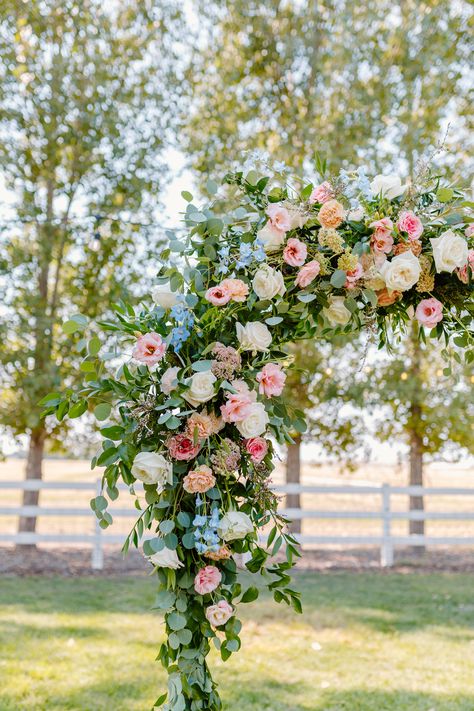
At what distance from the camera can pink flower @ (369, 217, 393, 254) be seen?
2650mm

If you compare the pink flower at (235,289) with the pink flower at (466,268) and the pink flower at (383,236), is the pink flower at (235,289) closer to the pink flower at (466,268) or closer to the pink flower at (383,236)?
the pink flower at (383,236)

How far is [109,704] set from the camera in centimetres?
414

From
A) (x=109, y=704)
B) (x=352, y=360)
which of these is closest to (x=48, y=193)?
(x=352, y=360)

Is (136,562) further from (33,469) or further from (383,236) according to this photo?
(383,236)

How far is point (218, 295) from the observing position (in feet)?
8.34

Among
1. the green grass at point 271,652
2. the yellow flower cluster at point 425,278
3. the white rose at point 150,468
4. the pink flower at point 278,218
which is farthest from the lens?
the green grass at point 271,652

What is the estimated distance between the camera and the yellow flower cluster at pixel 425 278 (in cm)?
272

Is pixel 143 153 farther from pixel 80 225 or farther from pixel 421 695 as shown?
pixel 421 695

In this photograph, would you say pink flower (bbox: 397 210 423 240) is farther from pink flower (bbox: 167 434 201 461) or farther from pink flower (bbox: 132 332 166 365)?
pink flower (bbox: 167 434 201 461)

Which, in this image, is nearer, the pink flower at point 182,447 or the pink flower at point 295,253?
the pink flower at point 182,447

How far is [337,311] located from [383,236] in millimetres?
336

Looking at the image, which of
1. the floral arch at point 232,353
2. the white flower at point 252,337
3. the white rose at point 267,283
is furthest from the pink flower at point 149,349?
the white rose at point 267,283

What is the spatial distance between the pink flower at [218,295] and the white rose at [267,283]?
0.11 m

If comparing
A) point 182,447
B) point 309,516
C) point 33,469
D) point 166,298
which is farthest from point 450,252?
point 33,469
